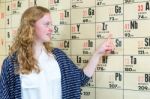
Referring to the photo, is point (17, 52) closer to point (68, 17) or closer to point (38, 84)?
point (38, 84)

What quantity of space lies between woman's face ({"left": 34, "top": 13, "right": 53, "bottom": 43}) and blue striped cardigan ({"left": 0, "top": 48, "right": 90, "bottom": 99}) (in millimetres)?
100

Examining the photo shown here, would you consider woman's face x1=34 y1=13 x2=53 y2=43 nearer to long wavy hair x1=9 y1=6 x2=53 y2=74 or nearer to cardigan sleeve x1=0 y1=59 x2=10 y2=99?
long wavy hair x1=9 y1=6 x2=53 y2=74

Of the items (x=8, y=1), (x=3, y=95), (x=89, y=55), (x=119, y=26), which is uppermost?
(x=8, y=1)

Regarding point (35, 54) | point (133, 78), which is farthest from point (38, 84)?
point (133, 78)

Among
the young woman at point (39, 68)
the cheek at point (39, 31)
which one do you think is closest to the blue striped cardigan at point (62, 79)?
the young woman at point (39, 68)

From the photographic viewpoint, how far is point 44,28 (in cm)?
121

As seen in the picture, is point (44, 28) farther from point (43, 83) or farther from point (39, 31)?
point (43, 83)

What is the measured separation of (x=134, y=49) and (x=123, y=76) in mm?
113

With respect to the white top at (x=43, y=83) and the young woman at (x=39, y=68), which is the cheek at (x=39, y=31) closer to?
the young woman at (x=39, y=68)

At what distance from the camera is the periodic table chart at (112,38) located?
3.88 ft

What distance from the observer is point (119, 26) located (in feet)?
4.05

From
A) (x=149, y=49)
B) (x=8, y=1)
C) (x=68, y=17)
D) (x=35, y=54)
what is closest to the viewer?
(x=149, y=49)

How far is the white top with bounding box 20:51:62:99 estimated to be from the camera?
4.00 feet

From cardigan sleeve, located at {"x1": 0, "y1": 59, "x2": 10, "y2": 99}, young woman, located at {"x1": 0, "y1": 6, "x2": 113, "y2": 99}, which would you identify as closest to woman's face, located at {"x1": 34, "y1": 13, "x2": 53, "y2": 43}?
young woman, located at {"x1": 0, "y1": 6, "x2": 113, "y2": 99}
